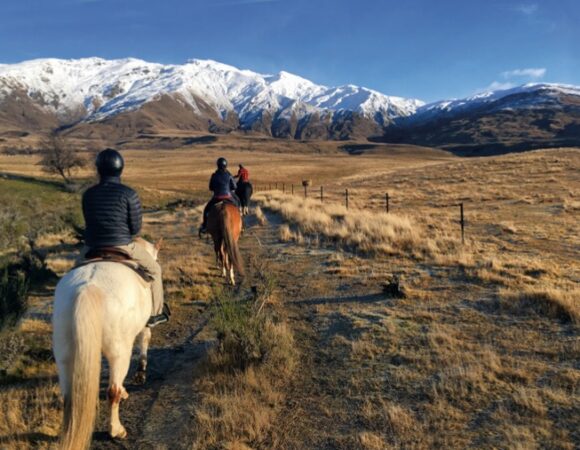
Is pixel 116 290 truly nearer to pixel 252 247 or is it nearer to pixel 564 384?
pixel 564 384

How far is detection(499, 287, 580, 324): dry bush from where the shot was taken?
6.32m

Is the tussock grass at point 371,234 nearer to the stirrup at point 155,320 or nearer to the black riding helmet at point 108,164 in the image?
the stirrup at point 155,320

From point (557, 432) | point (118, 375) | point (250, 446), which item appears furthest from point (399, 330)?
point (118, 375)

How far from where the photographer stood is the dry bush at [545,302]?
6.32m

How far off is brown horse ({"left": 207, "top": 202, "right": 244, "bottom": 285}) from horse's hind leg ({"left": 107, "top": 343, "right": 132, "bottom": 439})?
433 cm

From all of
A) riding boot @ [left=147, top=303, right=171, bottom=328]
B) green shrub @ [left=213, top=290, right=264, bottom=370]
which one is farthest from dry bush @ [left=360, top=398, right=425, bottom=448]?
riding boot @ [left=147, top=303, right=171, bottom=328]

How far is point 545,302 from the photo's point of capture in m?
6.80

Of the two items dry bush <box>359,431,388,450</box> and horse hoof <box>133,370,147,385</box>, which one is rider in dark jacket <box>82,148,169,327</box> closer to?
horse hoof <box>133,370,147,385</box>

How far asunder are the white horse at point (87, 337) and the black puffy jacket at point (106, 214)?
488mm

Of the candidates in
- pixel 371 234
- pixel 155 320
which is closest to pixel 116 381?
pixel 155 320

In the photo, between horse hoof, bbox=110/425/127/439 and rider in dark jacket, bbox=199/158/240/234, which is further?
rider in dark jacket, bbox=199/158/240/234

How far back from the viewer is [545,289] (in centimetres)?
721

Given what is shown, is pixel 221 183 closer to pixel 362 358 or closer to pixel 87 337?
pixel 362 358

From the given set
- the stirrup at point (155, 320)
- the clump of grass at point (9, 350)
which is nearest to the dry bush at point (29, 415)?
the clump of grass at point (9, 350)
